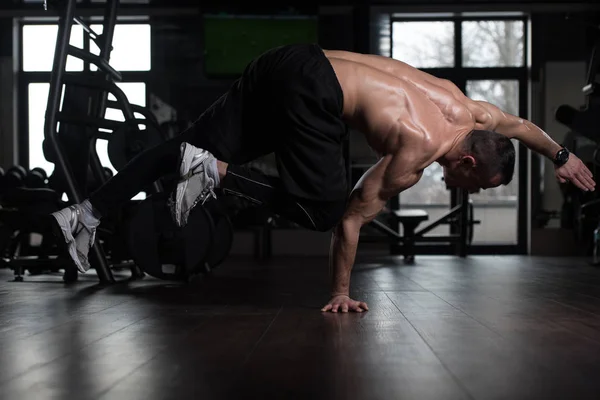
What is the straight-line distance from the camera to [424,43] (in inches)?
307

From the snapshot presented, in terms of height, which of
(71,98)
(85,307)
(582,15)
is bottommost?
(85,307)

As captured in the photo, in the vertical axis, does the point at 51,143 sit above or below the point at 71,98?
below

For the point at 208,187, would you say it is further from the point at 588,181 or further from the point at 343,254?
the point at 588,181

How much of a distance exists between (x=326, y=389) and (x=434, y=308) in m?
1.29

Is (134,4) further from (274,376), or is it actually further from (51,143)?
(274,376)

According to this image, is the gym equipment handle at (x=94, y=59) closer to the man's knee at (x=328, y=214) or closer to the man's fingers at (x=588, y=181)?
the man's knee at (x=328, y=214)

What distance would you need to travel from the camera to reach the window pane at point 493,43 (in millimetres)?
7699

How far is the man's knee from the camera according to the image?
7.36 feet

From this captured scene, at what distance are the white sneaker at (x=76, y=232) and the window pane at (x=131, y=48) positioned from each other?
5495 mm

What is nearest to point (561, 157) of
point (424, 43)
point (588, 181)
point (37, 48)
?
point (588, 181)

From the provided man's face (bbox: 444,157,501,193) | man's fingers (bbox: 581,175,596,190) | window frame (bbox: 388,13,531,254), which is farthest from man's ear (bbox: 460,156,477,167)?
window frame (bbox: 388,13,531,254)

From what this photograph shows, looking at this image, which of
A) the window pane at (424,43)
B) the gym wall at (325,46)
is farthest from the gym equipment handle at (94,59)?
the window pane at (424,43)

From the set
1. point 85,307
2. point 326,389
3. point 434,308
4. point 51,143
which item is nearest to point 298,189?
point 434,308

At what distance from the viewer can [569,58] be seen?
7539 millimetres
